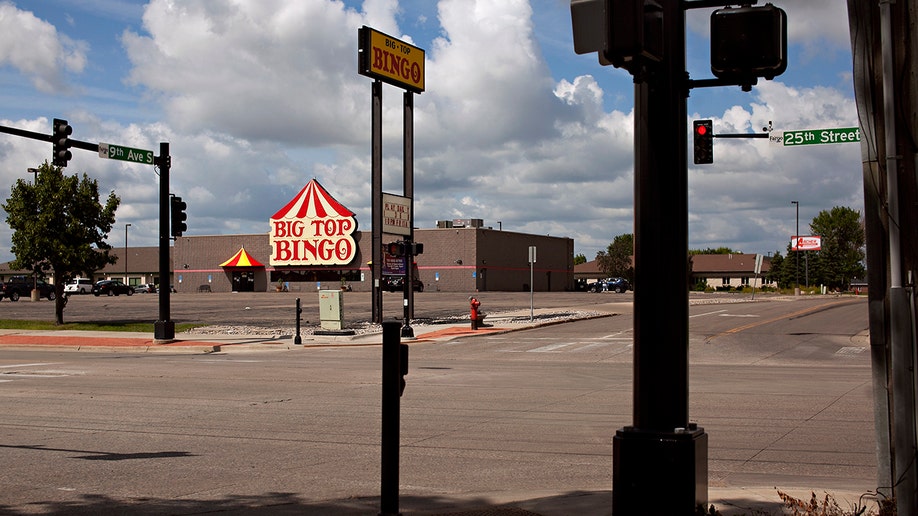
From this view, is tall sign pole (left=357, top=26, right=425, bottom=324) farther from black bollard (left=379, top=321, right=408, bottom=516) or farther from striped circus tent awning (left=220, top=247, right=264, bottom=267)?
striped circus tent awning (left=220, top=247, right=264, bottom=267)

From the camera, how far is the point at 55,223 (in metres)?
33.8

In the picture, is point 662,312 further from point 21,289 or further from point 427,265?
point 21,289

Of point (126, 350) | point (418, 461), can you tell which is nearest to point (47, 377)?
point (126, 350)

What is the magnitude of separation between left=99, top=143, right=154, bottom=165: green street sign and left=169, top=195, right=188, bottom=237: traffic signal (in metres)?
1.51

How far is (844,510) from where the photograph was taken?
5965 mm

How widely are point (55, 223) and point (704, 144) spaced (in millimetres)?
24814

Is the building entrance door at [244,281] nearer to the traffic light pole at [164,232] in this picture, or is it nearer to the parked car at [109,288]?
the parked car at [109,288]

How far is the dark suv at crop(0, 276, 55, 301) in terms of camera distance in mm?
75062

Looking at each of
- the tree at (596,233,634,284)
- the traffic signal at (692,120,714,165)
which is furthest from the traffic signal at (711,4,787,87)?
the tree at (596,233,634,284)

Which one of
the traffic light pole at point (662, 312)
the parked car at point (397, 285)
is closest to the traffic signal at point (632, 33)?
the traffic light pole at point (662, 312)

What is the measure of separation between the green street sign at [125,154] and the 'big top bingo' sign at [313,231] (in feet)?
162

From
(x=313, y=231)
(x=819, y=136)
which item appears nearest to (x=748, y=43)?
(x=819, y=136)

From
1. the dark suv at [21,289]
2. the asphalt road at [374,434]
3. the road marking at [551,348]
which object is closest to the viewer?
the asphalt road at [374,434]

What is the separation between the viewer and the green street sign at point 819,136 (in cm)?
2050
